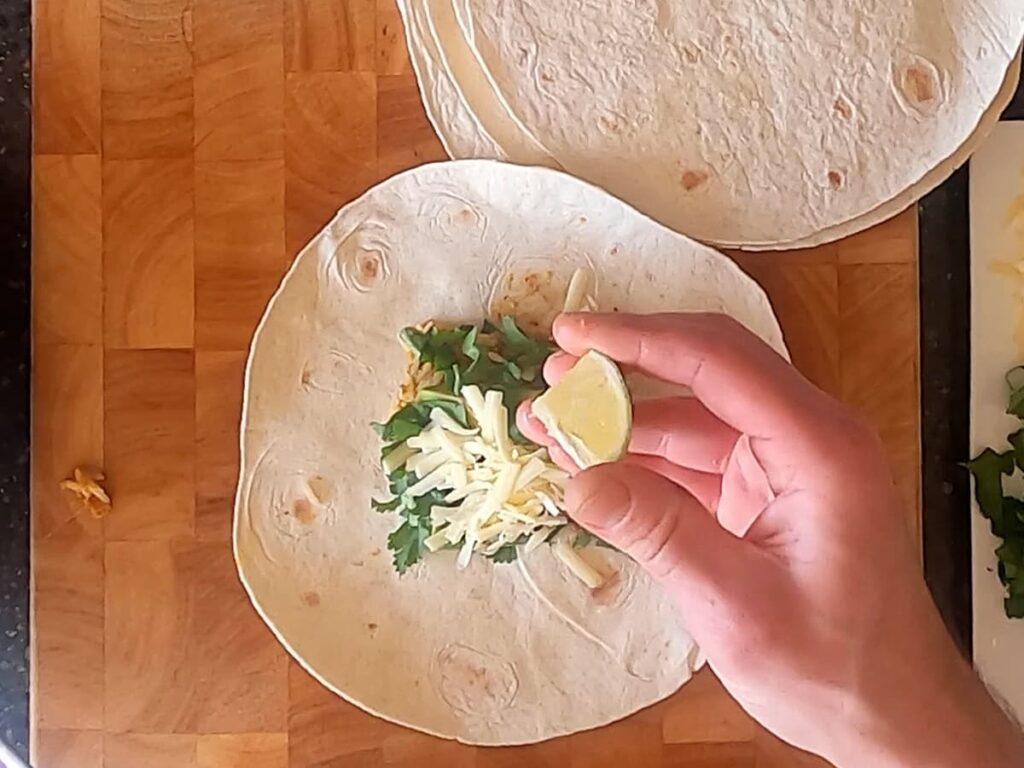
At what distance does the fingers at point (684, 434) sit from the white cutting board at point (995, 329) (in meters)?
0.38

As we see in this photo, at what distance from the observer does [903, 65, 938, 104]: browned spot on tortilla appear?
1457 millimetres

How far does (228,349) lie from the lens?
1452 millimetres

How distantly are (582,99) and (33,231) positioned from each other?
0.63 metres

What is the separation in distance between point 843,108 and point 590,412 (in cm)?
51

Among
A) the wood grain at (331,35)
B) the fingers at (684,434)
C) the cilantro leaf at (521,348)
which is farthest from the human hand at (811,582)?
the wood grain at (331,35)

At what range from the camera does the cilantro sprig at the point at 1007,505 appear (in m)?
1.49

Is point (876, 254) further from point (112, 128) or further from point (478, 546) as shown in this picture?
point (112, 128)

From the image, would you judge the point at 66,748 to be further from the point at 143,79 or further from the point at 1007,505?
the point at 1007,505

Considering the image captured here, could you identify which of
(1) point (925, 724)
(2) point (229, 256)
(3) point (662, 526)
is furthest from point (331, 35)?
(1) point (925, 724)

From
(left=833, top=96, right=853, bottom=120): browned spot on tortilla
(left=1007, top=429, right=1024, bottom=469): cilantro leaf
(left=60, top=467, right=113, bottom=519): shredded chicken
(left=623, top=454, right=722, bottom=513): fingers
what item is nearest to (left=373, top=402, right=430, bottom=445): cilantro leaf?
(left=623, top=454, right=722, bottom=513): fingers

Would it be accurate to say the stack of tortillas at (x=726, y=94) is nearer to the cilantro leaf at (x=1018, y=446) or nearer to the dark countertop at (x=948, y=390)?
the dark countertop at (x=948, y=390)

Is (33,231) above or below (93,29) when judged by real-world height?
below

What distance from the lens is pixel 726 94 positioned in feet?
4.76

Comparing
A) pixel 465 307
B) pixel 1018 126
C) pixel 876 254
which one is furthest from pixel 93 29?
pixel 1018 126
